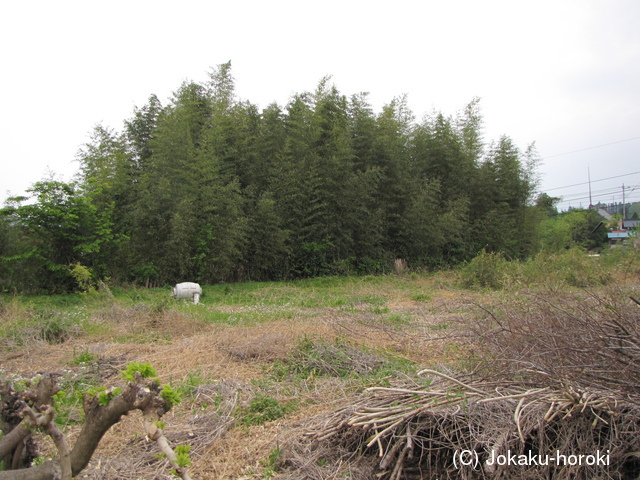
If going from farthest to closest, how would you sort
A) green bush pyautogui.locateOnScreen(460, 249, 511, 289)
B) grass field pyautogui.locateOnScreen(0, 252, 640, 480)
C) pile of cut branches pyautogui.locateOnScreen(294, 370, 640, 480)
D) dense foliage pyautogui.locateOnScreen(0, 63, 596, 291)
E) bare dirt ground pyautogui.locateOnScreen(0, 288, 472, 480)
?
green bush pyautogui.locateOnScreen(460, 249, 511, 289)
dense foliage pyautogui.locateOnScreen(0, 63, 596, 291)
grass field pyautogui.locateOnScreen(0, 252, 640, 480)
bare dirt ground pyautogui.locateOnScreen(0, 288, 472, 480)
pile of cut branches pyautogui.locateOnScreen(294, 370, 640, 480)

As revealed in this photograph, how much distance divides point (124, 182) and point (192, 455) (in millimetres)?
8239

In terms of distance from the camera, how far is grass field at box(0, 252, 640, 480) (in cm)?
252

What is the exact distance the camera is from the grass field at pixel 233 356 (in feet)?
8.26

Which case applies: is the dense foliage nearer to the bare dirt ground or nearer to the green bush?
the green bush

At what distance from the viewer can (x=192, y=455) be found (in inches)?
95.1

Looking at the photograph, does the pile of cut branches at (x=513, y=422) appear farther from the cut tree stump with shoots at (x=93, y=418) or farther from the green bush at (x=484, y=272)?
the green bush at (x=484, y=272)

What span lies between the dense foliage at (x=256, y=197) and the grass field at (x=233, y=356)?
1.31 meters

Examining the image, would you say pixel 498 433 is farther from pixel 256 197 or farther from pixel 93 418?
pixel 256 197

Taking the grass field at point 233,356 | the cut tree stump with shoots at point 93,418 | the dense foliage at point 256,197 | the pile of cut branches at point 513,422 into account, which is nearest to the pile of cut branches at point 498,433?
the pile of cut branches at point 513,422

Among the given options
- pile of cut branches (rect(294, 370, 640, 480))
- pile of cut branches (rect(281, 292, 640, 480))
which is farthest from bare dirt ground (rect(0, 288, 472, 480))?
pile of cut branches (rect(294, 370, 640, 480))

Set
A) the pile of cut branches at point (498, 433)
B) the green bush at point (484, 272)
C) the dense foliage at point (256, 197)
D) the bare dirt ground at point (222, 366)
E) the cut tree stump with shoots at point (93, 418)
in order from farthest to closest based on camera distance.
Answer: the green bush at point (484, 272), the dense foliage at point (256, 197), the bare dirt ground at point (222, 366), the pile of cut branches at point (498, 433), the cut tree stump with shoots at point (93, 418)

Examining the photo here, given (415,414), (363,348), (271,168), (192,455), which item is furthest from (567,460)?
(271,168)

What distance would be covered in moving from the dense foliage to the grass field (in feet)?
4.29

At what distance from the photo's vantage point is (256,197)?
10.4 m
